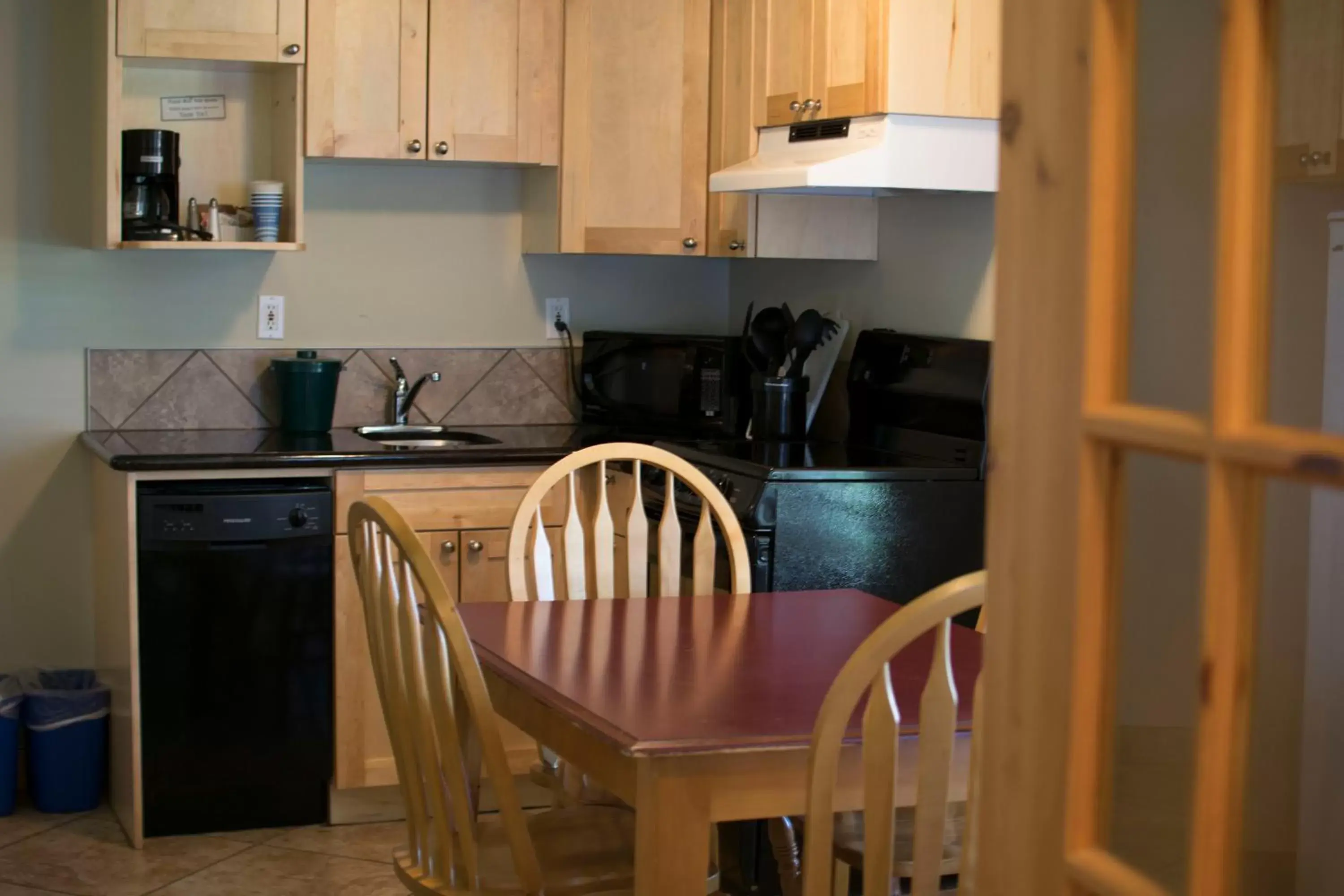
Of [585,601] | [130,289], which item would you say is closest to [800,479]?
[585,601]

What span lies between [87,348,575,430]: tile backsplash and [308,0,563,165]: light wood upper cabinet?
2.06 ft

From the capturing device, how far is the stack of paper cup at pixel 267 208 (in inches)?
153

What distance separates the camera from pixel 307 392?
4043 millimetres

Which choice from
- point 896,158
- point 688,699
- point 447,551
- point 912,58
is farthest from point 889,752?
point 447,551

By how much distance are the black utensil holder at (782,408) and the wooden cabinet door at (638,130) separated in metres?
0.46

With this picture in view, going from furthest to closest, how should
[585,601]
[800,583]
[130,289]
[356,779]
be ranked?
[130,289] → [356,779] → [800,583] → [585,601]

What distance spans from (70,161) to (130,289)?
1.15 feet

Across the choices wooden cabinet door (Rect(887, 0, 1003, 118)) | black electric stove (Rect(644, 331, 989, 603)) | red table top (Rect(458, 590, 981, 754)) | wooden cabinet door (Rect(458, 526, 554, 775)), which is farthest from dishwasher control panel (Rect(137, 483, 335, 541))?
wooden cabinet door (Rect(887, 0, 1003, 118))

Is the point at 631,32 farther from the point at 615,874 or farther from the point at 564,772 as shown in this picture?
the point at 615,874

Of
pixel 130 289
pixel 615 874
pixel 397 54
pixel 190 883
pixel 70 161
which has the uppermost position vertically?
pixel 397 54

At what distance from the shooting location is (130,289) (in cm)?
406

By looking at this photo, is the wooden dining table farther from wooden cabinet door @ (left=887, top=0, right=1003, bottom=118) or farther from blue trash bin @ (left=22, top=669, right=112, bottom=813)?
blue trash bin @ (left=22, top=669, right=112, bottom=813)

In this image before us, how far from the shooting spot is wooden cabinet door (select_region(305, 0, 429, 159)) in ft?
12.5

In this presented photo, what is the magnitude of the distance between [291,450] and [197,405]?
1.97ft
